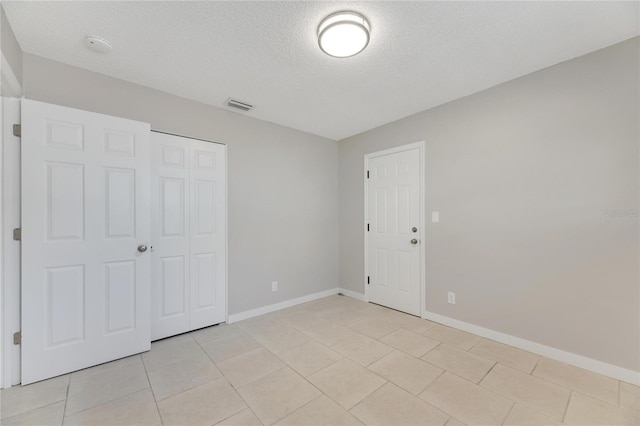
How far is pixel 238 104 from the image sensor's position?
2.95 m

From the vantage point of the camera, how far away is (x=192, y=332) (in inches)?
111

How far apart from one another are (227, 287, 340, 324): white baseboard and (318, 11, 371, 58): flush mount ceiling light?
2912 mm

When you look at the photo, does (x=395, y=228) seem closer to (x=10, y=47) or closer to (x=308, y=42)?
(x=308, y=42)

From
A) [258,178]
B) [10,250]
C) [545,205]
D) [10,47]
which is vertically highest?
[10,47]

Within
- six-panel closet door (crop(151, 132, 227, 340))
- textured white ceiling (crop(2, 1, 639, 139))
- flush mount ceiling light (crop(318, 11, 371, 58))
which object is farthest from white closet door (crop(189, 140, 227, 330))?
flush mount ceiling light (crop(318, 11, 371, 58))

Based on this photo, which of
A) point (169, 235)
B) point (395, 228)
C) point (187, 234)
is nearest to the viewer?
point (169, 235)

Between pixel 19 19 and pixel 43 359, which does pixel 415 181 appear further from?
pixel 43 359

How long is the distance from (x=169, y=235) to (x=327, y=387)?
2082 mm

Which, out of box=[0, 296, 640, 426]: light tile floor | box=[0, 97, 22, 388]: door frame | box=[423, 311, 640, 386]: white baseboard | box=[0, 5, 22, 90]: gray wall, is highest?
box=[0, 5, 22, 90]: gray wall

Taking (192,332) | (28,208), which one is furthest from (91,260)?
(192,332)

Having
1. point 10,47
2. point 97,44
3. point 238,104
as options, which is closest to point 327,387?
point 238,104

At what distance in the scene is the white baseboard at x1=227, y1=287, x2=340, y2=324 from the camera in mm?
3158

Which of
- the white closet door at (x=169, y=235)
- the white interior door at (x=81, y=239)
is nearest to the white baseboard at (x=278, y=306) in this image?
the white closet door at (x=169, y=235)

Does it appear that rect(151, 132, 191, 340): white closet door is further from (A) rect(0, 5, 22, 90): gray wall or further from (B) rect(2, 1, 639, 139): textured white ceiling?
(A) rect(0, 5, 22, 90): gray wall
